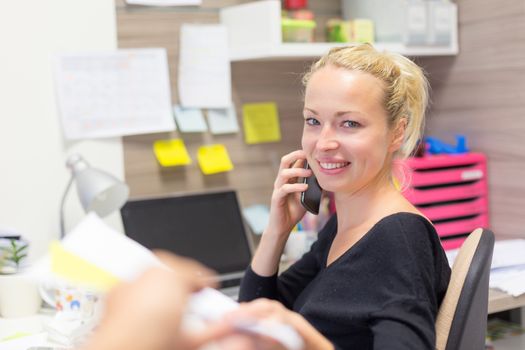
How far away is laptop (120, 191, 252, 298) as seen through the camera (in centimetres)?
197

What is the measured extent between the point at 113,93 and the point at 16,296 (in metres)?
0.59

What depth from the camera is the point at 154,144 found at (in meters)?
2.12

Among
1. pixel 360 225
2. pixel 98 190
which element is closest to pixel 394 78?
pixel 360 225

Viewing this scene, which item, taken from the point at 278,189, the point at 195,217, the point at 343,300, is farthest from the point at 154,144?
the point at 343,300

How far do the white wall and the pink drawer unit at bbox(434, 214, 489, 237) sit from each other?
1037 millimetres

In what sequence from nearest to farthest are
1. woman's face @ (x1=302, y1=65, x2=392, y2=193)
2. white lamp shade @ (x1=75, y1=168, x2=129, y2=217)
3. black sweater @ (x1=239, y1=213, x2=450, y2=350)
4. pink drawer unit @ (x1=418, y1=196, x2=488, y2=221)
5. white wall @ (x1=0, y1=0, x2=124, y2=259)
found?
black sweater @ (x1=239, y1=213, x2=450, y2=350)
woman's face @ (x1=302, y1=65, x2=392, y2=193)
white lamp shade @ (x1=75, y1=168, x2=129, y2=217)
white wall @ (x1=0, y1=0, x2=124, y2=259)
pink drawer unit @ (x1=418, y1=196, x2=488, y2=221)

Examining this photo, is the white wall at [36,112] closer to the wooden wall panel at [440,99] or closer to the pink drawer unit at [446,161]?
the wooden wall panel at [440,99]

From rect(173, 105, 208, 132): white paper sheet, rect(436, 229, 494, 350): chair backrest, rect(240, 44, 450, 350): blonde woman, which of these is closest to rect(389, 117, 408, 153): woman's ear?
rect(240, 44, 450, 350): blonde woman

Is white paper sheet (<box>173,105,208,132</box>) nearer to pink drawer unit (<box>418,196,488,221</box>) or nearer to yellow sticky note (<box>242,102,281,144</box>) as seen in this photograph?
yellow sticky note (<box>242,102,281,144</box>)

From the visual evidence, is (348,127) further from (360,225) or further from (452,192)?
(452,192)

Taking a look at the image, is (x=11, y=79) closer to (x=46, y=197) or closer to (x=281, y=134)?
(x=46, y=197)

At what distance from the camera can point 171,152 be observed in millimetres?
2127

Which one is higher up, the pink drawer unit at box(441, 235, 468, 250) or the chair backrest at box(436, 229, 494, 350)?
the chair backrest at box(436, 229, 494, 350)

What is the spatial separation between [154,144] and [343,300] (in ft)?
3.27
